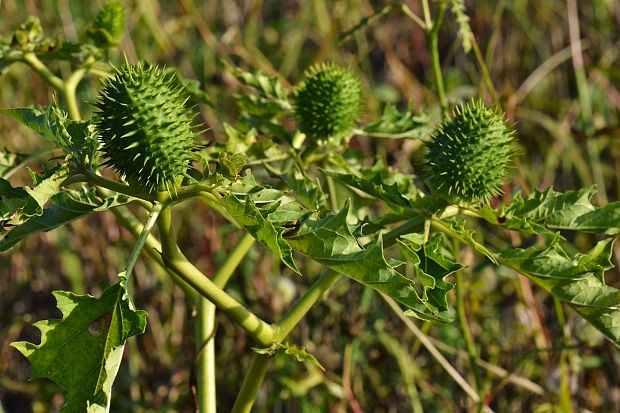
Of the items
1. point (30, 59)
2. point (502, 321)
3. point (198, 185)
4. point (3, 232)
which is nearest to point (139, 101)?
point (198, 185)

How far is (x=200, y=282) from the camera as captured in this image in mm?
1406

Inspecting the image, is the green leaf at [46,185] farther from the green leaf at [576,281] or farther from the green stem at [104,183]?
the green leaf at [576,281]

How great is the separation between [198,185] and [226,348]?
164 cm

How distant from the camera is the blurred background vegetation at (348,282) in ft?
8.54

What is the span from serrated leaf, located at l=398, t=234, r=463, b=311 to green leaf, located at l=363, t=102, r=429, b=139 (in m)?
0.57

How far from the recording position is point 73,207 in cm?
136

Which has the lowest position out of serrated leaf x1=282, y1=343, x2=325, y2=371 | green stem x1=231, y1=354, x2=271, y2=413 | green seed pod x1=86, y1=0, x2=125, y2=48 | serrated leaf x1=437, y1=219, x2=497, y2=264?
green stem x1=231, y1=354, x2=271, y2=413

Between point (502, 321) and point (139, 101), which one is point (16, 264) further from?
point (139, 101)

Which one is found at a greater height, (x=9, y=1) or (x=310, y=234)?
(x=9, y=1)

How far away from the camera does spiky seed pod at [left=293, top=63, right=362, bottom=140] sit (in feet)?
6.11

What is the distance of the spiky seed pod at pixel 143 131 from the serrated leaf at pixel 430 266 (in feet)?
1.33

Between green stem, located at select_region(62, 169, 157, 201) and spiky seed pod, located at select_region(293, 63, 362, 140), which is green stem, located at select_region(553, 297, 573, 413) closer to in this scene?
spiky seed pod, located at select_region(293, 63, 362, 140)

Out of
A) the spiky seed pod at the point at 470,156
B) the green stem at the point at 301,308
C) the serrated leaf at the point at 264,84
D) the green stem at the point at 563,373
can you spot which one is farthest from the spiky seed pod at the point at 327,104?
the green stem at the point at 563,373

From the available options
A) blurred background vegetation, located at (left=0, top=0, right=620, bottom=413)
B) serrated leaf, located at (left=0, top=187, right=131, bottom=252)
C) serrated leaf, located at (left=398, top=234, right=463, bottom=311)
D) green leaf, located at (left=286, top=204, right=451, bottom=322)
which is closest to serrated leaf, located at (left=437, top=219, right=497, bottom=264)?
serrated leaf, located at (left=398, top=234, right=463, bottom=311)
